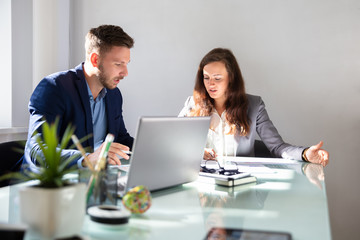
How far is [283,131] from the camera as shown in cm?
321

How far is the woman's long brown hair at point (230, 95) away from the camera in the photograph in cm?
283

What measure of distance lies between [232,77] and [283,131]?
24.9 inches

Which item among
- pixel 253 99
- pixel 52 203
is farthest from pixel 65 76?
pixel 52 203

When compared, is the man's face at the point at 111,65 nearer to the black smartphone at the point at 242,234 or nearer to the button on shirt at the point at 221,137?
the button on shirt at the point at 221,137

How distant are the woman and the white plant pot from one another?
1.77 m

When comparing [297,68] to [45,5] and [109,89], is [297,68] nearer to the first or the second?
[109,89]

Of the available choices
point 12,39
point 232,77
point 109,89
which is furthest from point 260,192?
point 12,39

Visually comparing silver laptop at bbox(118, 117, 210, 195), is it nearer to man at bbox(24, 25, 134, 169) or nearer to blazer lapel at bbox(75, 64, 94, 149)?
man at bbox(24, 25, 134, 169)

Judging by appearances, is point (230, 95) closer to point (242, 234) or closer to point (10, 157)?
point (10, 157)

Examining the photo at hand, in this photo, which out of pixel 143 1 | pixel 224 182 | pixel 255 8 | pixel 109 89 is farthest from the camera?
pixel 143 1

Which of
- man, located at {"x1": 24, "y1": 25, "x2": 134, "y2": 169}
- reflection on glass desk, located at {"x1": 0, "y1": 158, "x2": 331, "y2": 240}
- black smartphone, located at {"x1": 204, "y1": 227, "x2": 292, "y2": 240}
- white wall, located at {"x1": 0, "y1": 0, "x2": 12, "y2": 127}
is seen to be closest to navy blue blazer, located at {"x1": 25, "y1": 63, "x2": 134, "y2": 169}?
man, located at {"x1": 24, "y1": 25, "x2": 134, "y2": 169}

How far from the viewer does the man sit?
2.14 m

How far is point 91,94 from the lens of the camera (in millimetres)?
2457

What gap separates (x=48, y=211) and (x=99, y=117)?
1738 millimetres
